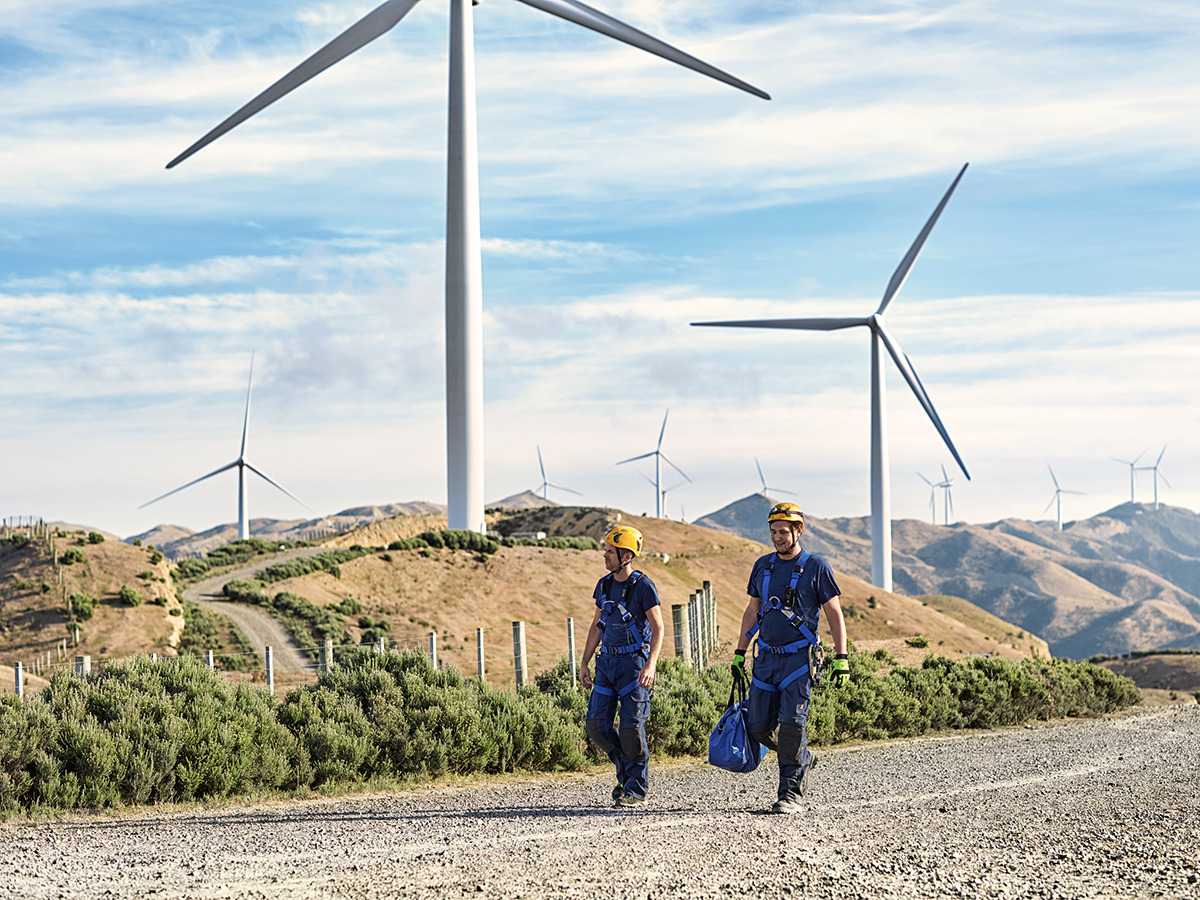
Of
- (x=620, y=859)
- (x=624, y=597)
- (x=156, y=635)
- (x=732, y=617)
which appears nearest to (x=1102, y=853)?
(x=620, y=859)

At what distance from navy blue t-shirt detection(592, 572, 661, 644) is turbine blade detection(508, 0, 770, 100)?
113 ft

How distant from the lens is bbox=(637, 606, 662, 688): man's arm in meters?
9.61

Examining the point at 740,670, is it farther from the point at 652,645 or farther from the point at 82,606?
the point at 82,606

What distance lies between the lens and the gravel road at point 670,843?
22.9 feet

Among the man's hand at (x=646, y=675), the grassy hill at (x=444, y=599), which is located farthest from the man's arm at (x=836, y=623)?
the grassy hill at (x=444, y=599)

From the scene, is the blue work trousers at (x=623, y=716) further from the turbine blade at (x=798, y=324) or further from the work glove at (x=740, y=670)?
the turbine blade at (x=798, y=324)

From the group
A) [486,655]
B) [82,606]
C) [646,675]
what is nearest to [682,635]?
[646,675]

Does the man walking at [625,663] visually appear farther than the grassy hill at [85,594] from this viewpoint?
No

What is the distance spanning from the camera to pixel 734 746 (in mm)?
9453

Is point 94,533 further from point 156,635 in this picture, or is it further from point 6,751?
point 6,751

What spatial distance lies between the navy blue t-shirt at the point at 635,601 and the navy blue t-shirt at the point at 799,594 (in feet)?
2.81

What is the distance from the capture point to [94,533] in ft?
178

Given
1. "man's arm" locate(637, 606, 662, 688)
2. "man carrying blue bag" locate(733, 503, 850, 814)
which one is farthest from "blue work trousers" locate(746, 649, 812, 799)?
"man's arm" locate(637, 606, 662, 688)

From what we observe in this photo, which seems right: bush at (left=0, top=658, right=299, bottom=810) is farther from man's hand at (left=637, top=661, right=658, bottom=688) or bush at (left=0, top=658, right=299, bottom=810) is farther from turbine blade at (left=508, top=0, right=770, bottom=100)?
turbine blade at (left=508, top=0, right=770, bottom=100)
